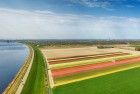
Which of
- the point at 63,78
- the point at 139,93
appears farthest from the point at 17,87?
the point at 139,93

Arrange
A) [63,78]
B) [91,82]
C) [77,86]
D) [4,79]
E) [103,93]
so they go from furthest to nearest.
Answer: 1. [4,79]
2. [63,78]
3. [91,82]
4. [77,86]
5. [103,93]

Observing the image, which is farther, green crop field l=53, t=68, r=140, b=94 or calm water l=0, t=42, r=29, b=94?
calm water l=0, t=42, r=29, b=94

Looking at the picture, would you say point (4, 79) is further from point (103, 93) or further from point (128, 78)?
point (128, 78)

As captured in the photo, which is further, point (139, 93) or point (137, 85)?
point (137, 85)

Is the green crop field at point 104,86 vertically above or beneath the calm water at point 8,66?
above

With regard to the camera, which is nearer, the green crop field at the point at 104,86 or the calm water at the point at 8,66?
the green crop field at the point at 104,86

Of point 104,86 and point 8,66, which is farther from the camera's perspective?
point 8,66

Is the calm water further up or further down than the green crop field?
further down

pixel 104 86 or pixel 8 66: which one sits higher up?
pixel 104 86
